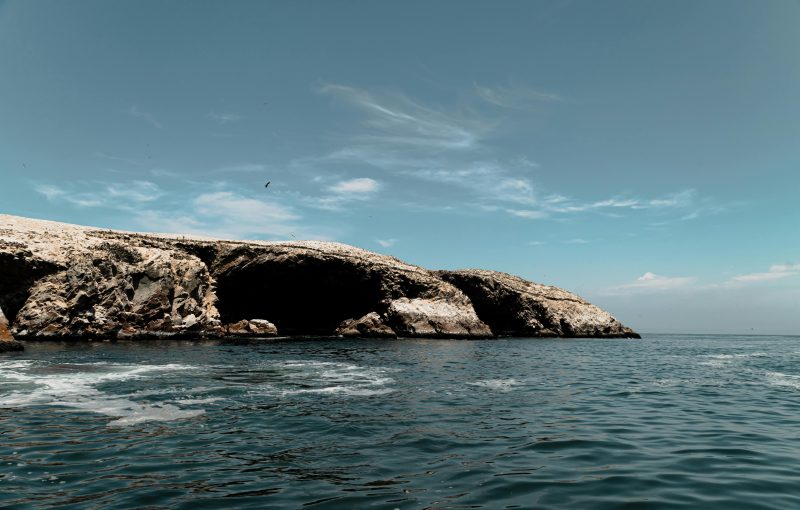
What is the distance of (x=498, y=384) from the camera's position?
22.5 metres

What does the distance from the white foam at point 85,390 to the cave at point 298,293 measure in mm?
44992

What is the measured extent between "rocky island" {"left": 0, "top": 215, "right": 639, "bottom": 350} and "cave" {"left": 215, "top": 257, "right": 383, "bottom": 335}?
17 cm

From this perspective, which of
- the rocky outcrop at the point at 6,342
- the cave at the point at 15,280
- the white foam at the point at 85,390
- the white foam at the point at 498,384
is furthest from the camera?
the cave at the point at 15,280

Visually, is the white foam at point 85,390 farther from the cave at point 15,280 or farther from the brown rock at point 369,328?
the brown rock at point 369,328

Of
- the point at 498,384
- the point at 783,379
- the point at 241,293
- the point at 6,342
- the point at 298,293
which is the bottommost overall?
the point at 498,384

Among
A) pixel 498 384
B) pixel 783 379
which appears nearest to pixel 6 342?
pixel 498 384

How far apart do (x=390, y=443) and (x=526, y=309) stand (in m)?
77.6

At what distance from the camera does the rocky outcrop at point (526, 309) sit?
8512 cm

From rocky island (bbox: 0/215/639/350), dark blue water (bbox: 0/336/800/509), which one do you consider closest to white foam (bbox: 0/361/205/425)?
dark blue water (bbox: 0/336/800/509)

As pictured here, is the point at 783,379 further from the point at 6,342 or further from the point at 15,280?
the point at 15,280

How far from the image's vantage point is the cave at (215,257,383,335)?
73.1 metres

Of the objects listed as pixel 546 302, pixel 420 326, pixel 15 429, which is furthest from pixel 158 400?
pixel 546 302

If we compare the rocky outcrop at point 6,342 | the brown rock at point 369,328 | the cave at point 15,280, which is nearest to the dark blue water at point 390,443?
the rocky outcrop at point 6,342

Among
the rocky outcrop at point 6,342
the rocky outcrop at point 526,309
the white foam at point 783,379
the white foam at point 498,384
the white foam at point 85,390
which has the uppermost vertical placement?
the rocky outcrop at point 526,309
